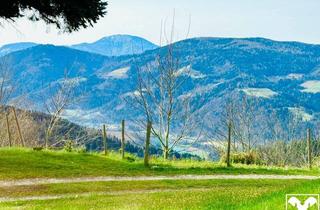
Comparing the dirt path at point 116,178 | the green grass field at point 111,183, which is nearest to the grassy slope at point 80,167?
the green grass field at point 111,183

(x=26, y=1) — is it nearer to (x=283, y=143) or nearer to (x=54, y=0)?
(x=54, y=0)

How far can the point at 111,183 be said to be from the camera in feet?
76.1

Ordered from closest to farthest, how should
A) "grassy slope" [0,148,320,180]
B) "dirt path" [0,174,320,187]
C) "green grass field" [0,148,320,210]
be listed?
"green grass field" [0,148,320,210] < "dirt path" [0,174,320,187] < "grassy slope" [0,148,320,180]

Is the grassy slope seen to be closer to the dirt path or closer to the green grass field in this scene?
the green grass field

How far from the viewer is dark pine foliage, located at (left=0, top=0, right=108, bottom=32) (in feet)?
75.6

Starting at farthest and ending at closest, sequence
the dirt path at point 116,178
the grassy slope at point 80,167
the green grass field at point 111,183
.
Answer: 1. the grassy slope at point 80,167
2. the dirt path at point 116,178
3. the green grass field at point 111,183

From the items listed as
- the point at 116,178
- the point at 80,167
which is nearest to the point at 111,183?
the point at 116,178

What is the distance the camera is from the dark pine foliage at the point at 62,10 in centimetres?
2305

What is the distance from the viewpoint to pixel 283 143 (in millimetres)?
96312

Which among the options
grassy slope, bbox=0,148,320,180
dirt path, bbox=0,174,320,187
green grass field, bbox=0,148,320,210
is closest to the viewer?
green grass field, bbox=0,148,320,210

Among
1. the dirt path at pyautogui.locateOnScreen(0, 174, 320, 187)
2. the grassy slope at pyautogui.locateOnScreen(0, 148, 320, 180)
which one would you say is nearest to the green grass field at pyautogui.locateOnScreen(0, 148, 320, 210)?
the grassy slope at pyautogui.locateOnScreen(0, 148, 320, 180)

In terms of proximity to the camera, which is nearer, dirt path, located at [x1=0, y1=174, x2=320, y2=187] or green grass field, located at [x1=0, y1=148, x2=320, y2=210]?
green grass field, located at [x1=0, y1=148, x2=320, y2=210]

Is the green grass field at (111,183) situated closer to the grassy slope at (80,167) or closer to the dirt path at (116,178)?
the grassy slope at (80,167)

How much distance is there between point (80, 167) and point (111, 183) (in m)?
5.49
